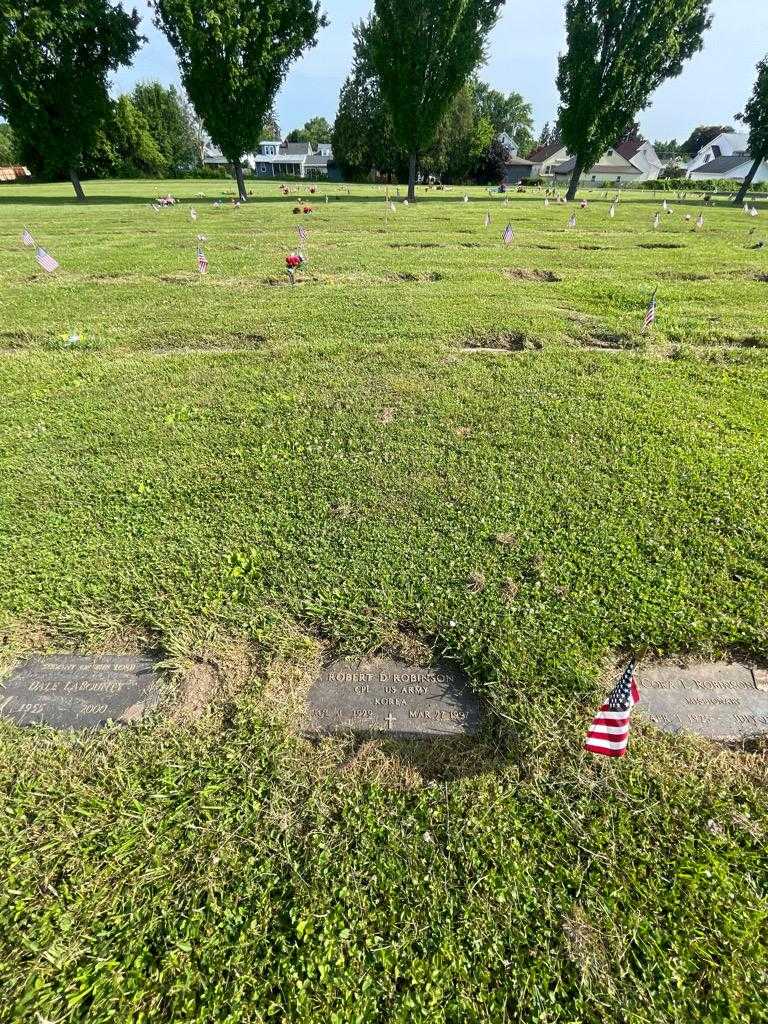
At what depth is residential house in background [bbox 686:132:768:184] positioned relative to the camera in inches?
2324

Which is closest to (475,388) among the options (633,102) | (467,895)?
(467,895)

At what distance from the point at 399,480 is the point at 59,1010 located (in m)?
3.09

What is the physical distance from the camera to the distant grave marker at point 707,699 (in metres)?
2.32

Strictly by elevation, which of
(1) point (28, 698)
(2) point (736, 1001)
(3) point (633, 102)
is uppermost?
(3) point (633, 102)

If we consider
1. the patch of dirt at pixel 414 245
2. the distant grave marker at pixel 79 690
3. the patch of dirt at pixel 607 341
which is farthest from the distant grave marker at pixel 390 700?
the patch of dirt at pixel 414 245

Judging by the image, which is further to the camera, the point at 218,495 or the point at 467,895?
the point at 218,495

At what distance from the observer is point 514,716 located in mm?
2334

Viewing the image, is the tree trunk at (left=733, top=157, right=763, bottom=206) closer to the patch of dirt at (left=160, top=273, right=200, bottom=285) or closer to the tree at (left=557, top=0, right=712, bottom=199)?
the tree at (left=557, top=0, right=712, bottom=199)

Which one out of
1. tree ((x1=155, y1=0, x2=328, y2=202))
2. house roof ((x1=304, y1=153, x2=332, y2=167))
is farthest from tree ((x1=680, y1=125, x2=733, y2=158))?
tree ((x1=155, y1=0, x2=328, y2=202))

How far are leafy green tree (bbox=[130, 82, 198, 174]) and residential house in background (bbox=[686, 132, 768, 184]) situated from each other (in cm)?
5639

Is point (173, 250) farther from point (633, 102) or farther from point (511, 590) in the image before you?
point (633, 102)

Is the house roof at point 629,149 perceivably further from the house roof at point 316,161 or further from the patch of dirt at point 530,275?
the patch of dirt at point 530,275

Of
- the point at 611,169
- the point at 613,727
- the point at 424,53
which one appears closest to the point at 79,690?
the point at 613,727

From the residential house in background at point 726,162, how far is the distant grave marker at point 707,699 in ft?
200
